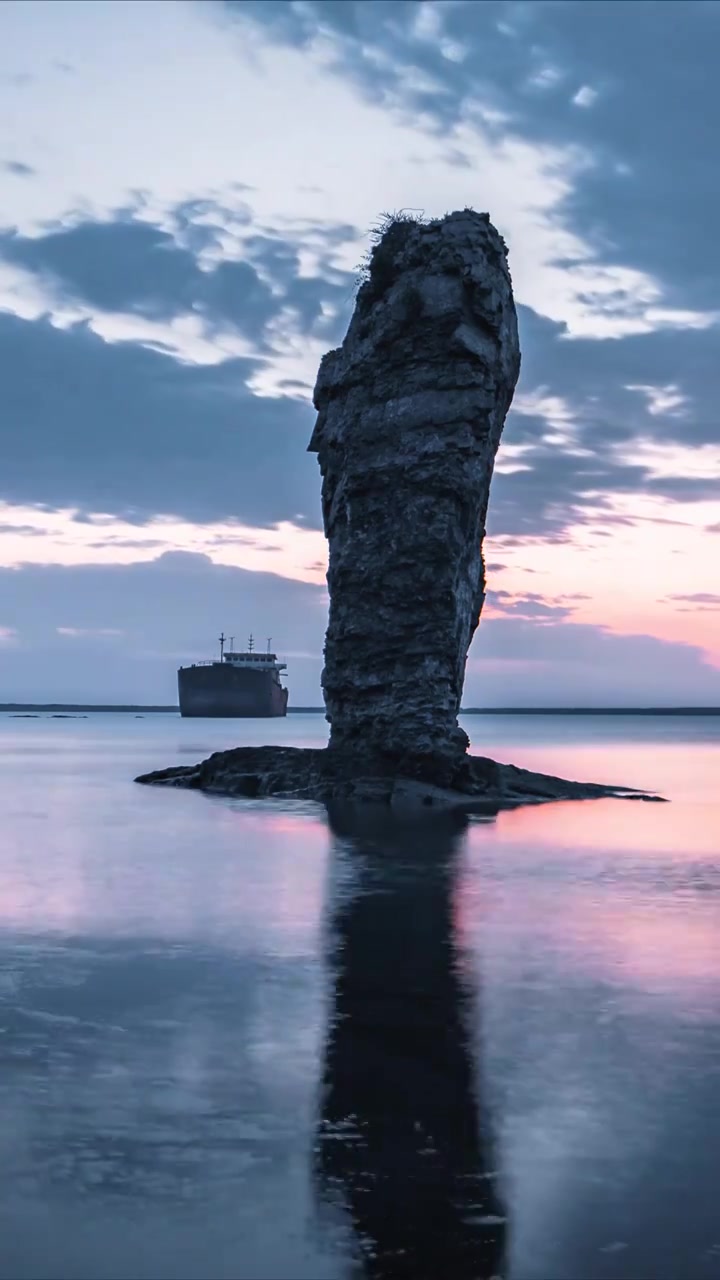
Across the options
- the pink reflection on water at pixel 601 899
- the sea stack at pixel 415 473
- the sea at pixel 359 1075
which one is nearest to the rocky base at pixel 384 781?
the sea stack at pixel 415 473

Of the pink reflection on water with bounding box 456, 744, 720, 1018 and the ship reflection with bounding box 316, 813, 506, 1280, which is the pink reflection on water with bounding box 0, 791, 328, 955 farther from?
the pink reflection on water with bounding box 456, 744, 720, 1018

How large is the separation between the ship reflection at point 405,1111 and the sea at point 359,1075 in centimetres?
3

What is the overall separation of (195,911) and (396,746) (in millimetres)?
20288

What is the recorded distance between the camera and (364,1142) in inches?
342

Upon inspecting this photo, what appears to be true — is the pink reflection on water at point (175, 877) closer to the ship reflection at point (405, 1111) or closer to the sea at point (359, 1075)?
the sea at point (359, 1075)

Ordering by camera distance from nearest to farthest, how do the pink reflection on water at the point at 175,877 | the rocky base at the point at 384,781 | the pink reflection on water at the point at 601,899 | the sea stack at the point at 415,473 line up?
the pink reflection on water at the point at 601,899
the pink reflection on water at the point at 175,877
the sea stack at the point at 415,473
the rocky base at the point at 384,781

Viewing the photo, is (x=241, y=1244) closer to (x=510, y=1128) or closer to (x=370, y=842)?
(x=510, y=1128)

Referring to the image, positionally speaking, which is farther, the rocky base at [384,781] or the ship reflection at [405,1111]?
the rocky base at [384,781]

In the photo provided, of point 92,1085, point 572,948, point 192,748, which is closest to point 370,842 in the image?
point 572,948

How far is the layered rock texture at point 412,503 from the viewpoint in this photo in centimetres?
3978

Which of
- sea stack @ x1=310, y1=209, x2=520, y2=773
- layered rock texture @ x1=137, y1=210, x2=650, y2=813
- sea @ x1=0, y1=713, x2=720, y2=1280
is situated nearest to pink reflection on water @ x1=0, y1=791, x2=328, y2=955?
sea @ x1=0, y1=713, x2=720, y2=1280

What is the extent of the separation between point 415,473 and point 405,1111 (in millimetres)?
31611

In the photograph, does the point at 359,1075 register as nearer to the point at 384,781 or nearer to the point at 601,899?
the point at 601,899

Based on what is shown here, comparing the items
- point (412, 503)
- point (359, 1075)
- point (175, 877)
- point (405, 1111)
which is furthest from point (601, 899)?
point (412, 503)
